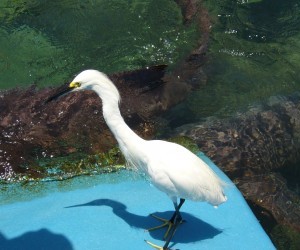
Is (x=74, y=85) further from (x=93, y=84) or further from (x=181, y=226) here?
(x=181, y=226)

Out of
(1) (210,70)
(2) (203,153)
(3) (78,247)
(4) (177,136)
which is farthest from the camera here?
(1) (210,70)

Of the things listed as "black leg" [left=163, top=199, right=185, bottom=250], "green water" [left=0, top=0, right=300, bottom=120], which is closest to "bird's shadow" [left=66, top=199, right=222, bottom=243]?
"black leg" [left=163, top=199, right=185, bottom=250]

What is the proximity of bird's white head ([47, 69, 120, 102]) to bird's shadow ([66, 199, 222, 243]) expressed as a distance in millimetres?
1036

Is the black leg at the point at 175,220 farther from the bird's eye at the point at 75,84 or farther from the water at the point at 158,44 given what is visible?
the water at the point at 158,44

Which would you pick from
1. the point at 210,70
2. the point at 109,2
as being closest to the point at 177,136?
the point at 210,70

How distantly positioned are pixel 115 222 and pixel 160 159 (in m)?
0.79

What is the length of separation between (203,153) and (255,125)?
3.63 ft

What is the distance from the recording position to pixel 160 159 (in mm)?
3547

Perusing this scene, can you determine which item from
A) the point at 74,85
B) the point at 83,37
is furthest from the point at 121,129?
the point at 83,37

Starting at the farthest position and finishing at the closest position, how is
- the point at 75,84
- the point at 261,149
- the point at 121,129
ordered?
the point at 261,149 < the point at 121,129 < the point at 75,84

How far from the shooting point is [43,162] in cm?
523

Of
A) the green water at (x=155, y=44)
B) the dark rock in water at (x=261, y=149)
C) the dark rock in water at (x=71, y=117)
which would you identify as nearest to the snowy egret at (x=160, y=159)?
the dark rock in water at (x=71, y=117)

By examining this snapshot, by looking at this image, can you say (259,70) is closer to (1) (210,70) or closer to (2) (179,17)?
(1) (210,70)

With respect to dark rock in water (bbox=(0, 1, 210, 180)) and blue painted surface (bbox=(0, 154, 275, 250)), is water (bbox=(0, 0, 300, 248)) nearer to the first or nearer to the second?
dark rock in water (bbox=(0, 1, 210, 180))
